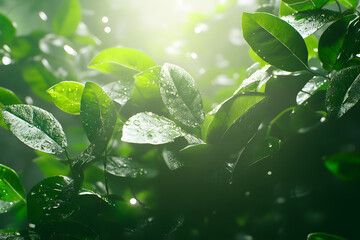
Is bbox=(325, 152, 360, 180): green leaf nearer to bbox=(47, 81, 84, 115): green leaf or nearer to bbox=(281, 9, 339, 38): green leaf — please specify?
bbox=(281, 9, 339, 38): green leaf

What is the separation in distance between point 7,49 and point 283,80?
85 centimetres

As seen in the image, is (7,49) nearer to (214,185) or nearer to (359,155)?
(214,185)

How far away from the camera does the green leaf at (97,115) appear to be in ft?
1.53

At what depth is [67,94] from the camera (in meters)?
0.52

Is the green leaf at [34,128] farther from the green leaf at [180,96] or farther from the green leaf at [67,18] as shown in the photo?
the green leaf at [67,18]

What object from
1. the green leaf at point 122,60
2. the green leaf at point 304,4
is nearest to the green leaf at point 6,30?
the green leaf at point 122,60

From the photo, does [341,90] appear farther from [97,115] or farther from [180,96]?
[97,115]

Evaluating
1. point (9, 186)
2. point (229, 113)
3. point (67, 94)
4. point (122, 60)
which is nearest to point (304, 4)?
point (229, 113)

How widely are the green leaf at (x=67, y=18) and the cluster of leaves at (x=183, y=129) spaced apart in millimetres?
536

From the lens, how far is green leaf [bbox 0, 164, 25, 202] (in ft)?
1.68

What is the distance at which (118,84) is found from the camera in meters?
0.55

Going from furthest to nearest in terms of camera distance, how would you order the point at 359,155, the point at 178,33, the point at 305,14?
the point at 178,33 < the point at 305,14 < the point at 359,155

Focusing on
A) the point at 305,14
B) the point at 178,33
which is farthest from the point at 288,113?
the point at 178,33

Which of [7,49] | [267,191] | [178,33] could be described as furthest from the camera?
[178,33]
